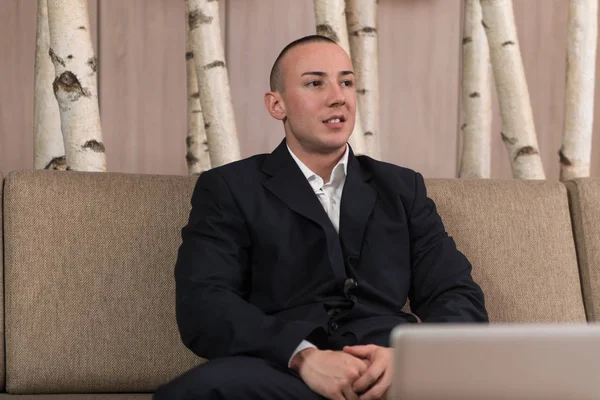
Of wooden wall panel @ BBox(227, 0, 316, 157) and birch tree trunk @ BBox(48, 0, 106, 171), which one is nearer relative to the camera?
birch tree trunk @ BBox(48, 0, 106, 171)

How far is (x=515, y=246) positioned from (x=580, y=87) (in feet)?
3.93

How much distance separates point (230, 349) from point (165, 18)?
281 cm

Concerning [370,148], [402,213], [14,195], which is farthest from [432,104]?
[14,195]

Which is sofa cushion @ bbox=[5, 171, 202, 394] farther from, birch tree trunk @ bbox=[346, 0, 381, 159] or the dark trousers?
birch tree trunk @ bbox=[346, 0, 381, 159]

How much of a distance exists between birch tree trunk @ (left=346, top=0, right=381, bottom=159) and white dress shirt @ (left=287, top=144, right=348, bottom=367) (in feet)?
4.13

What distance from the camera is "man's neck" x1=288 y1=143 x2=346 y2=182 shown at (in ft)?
7.48

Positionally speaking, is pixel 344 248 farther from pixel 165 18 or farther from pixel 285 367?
pixel 165 18

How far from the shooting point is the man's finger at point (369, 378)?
1.77m

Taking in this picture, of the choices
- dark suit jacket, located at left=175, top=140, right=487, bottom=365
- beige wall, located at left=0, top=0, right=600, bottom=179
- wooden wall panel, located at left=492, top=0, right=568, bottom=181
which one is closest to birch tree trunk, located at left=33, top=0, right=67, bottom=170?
beige wall, located at left=0, top=0, right=600, bottom=179

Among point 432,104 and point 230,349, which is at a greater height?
point 432,104

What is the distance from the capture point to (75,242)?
7.30 ft

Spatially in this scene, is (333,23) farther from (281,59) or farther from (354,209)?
(354,209)

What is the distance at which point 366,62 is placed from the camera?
140 inches

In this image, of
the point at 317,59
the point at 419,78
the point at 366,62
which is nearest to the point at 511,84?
the point at 366,62
